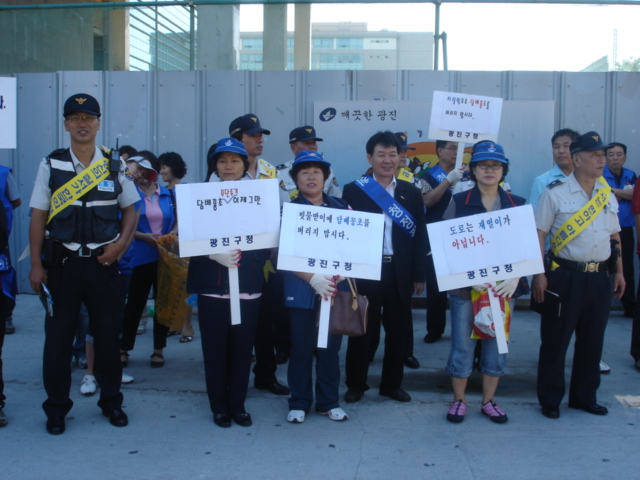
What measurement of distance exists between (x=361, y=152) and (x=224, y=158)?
340cm

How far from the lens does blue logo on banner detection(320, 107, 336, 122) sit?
24.8ft

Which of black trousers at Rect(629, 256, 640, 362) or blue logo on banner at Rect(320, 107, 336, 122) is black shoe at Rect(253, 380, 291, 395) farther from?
blue logo on banner at Rect(320, 107, 336, 122)

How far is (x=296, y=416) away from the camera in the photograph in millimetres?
4402

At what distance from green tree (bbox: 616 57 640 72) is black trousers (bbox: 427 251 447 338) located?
359cm

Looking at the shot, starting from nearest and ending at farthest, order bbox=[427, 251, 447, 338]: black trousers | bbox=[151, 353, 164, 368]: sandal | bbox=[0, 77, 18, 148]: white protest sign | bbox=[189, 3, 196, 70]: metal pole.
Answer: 1. bbox=[0, 77, 18, 148]: white protest sign
2. bbox=[151, 353, 164, 368]: sandal
3. bbox=[427, 251, 447, 338]: black trousers
4. bbox=[189, 3, 196, 70]: metal pole

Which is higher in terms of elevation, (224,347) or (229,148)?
(229,148)

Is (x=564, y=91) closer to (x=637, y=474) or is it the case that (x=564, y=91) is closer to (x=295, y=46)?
(x=295, y=46)

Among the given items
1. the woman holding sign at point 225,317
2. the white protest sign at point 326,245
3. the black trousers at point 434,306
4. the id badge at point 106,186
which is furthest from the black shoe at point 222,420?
the black trousers at point 434,306

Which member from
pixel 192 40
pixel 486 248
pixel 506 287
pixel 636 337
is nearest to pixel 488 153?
pixel 486 248

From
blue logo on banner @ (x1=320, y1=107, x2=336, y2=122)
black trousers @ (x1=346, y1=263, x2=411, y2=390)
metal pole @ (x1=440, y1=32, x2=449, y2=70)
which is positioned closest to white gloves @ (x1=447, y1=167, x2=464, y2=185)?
black trousers @ (x1=346, y1=263, x2=411, y2=390)

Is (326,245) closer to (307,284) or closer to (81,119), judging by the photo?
(307,284)

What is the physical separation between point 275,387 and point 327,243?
153 cm

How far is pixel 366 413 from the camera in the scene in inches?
182

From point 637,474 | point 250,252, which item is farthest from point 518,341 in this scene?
point 250,252
